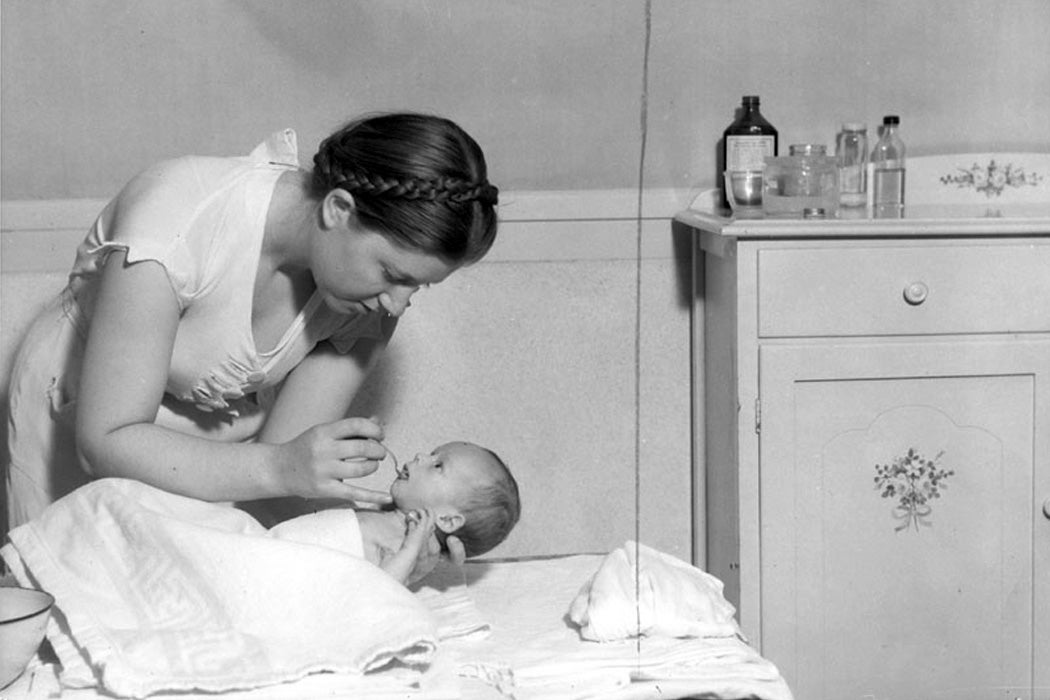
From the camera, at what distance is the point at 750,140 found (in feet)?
8.01

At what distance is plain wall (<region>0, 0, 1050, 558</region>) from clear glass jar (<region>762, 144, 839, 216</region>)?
235 mm

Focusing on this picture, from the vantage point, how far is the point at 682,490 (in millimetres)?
2641

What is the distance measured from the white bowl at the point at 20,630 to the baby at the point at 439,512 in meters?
0.37

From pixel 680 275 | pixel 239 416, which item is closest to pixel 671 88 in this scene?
pixel 680 275

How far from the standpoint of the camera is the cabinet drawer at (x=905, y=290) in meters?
2.16

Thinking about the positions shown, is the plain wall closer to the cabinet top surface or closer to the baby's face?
the cabinet top surface

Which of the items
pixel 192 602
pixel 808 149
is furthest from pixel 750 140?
pixel 192 602

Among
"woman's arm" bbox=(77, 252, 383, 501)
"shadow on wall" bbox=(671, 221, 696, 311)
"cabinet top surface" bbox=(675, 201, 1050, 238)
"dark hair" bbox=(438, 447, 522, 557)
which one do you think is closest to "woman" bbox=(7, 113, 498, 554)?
"woman's arm" bbox=(77, 252, 383, 501)

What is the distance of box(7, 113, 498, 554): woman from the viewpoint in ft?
5.15

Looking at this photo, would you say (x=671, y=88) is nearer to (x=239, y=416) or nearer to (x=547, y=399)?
(x=547, y=399)

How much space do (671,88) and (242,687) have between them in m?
1.53

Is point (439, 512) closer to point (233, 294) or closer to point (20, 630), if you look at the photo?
point (233, 294)

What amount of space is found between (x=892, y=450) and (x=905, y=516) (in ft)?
0.37

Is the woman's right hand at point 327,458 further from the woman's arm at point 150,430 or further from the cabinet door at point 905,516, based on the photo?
the cabinet door at point 905,516
